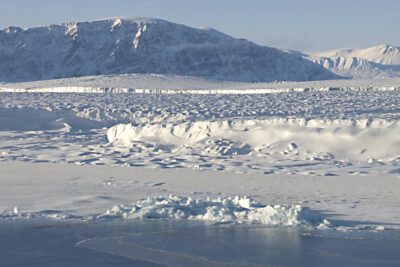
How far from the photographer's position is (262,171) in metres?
13.5

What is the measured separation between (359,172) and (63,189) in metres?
4.68

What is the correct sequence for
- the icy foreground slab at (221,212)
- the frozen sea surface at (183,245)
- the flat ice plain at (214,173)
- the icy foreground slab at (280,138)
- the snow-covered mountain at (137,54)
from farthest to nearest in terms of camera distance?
the snow-covered mountain at (137,54), the icy foreground slab at (280,138), the flat ice plain at (214,173), the icy foreground slab at (221,212), the frozen sea surface at (183,245)

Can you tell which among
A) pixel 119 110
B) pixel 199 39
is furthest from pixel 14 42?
pixel 119 110

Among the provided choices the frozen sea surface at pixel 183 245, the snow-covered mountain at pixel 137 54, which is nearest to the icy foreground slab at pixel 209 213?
the frozen sea surface at pixel 183 245

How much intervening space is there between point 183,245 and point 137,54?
13143cm

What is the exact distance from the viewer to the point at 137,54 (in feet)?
455

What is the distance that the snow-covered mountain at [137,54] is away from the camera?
13262 cm

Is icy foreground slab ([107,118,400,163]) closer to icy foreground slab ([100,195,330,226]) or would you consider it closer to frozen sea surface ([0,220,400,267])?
icy foreground slab ([100,195,330,226])

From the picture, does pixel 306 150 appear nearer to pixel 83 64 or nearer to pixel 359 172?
pixel 359 172

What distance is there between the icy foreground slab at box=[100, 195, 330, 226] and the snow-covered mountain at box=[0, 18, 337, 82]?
118368mm

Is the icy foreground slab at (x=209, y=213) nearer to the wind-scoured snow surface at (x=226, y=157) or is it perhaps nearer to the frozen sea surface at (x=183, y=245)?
the wind-scoured snow surface at (x=226, y=157)

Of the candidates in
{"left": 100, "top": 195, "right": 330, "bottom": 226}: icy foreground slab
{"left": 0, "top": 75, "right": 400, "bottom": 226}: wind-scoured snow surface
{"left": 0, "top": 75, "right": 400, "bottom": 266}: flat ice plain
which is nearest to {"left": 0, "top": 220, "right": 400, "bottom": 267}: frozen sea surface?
{"left": 100, "top": 195, "right": 330, "bottom": 226}: icy foreground slab

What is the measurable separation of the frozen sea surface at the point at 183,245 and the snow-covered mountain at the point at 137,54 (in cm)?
11933

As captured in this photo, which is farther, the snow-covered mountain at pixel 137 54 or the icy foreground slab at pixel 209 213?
the snow-covered mountain at pixel 137 54
